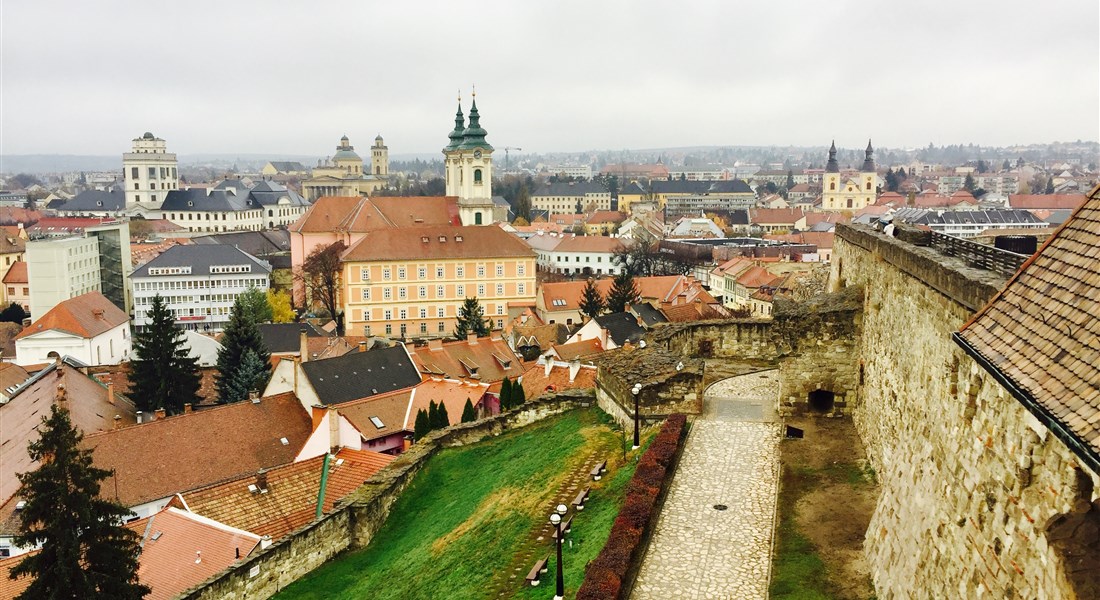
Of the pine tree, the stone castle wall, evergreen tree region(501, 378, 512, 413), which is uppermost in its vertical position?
the stone castle wall

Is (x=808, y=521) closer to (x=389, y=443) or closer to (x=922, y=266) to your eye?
(x=922, y=266)

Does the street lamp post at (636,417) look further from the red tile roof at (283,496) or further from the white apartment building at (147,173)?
the white apartment building at (147,173)

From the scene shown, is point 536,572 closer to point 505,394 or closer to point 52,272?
point 505,394

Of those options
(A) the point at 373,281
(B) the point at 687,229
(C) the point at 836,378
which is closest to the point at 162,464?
(C) the point at 836,378

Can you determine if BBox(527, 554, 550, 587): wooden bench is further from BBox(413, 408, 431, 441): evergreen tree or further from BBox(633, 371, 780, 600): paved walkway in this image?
BBox(413, 408, 431, 441): evergreen tree

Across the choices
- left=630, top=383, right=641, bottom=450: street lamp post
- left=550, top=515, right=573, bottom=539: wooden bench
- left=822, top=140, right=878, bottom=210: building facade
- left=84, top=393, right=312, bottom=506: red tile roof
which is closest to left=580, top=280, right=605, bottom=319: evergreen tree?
left=84, top=393, right=312, bottom=506: red tile roof

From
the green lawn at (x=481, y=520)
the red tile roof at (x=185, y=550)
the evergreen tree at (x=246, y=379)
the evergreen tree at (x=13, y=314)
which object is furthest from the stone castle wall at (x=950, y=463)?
the evergreen tree at (x=13, y=314)
